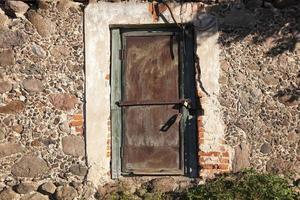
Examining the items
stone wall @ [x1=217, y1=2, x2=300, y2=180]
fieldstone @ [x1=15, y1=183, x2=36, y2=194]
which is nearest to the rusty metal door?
stone wall @ [x1=217, y1=2, x2=300, y2=180]

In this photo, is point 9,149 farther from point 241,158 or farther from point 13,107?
point 241,158

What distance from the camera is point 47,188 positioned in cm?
522

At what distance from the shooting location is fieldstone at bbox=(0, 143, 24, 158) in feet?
17.3

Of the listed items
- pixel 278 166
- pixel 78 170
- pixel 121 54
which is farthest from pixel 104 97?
pixel 278 166

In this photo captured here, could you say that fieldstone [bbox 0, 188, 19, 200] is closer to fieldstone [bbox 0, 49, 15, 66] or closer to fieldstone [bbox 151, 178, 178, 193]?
fieldstone [bbox 0, 49, 15, 66]

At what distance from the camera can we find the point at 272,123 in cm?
535

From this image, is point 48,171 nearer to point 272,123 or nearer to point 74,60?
point 74,60

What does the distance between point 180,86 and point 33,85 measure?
1.48 metres

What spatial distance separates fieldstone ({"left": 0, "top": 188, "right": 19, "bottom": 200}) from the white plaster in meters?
0.75

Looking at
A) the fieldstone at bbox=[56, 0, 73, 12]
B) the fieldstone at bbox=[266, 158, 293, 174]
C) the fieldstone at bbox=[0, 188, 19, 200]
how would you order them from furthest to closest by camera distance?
1. the fieldstone at bbox=[56, 0, 73, 12]
2. the fieldstone at bbox=[266, 158, 293, 174]
3. the fieldstone at bbox=[0, 188, 19, 200]

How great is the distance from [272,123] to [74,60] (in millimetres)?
2095

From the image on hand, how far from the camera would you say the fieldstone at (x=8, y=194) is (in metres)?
5.20

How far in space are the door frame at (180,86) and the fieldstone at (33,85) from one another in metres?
0.72

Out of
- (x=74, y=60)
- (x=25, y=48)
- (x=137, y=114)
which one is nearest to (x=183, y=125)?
(x=137, y=114)
